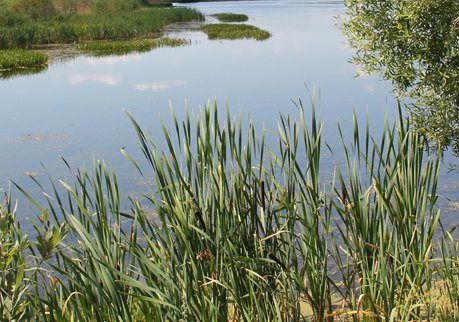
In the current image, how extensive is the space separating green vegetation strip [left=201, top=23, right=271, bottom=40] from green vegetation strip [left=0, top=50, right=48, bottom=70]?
882 centimetres

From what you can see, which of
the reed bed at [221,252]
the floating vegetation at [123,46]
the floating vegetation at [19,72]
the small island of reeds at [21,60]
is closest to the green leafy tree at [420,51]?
the reed bed at [221,252]

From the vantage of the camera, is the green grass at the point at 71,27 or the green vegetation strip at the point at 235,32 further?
the green vegetation strip at the point at 235,32

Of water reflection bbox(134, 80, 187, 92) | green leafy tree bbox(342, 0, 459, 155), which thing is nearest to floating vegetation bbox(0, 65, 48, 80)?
water reflection bbox(134, 80, 187, 92)

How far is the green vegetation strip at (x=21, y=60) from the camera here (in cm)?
1848

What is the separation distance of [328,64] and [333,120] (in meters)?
6.98

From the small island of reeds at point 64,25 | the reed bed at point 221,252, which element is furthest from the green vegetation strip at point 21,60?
the reed bed at point 221,252

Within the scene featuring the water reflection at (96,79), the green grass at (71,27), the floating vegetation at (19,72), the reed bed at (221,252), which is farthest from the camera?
the green grass at (71,27)

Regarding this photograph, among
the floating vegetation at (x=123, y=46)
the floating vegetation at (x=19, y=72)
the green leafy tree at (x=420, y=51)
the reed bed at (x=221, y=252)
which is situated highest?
the green leafy tree at (x=420, y=51)

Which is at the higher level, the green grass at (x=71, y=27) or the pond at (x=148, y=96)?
the green grass at (x=71, y=27)

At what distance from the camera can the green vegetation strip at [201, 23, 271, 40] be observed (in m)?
26.3

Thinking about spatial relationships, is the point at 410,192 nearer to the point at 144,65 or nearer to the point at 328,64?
the point at 328,64

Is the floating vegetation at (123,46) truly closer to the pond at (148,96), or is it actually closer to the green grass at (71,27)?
the pond at (148,96)

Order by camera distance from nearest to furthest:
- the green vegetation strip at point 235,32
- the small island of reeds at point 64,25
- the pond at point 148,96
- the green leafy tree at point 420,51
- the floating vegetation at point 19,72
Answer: the green leafy tree at point 420,51 → the pond at point 148,96 → the floating vegetation at point 19,72 → the small island of reeds at point 64,25 → the green vegetation strip at point 235,32

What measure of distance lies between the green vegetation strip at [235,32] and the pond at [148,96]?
9.85 feet
